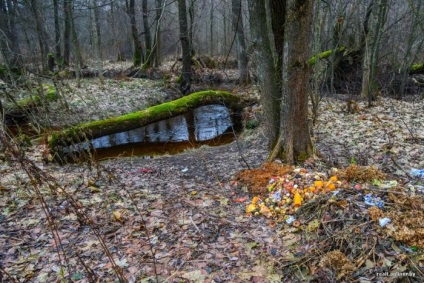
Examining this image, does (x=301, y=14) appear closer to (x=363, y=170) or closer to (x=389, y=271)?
(x=363, y=170)

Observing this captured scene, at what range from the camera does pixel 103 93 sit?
12289mm

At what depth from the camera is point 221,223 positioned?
3.61 meters

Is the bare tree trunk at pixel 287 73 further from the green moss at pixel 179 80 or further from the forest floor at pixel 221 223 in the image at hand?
the green moss at pixel 179 80

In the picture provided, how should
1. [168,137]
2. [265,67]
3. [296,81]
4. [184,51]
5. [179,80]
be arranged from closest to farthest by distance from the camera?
[296,81] → [265,67] → [168,137] → [184,51] → [179,80]

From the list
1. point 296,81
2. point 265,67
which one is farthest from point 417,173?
point 265,67

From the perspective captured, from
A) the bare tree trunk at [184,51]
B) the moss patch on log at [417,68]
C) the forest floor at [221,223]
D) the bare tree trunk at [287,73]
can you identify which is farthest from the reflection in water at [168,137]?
the moss patch on log at [417,68]

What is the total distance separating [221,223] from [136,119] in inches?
218

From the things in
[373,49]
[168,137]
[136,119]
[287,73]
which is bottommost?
[168,137]

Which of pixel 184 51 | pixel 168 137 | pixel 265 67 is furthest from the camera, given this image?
pixel 184 51

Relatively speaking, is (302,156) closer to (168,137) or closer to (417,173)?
(417,173)

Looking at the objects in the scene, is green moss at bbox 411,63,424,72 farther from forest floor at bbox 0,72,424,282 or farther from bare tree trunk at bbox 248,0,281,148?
bare tree trunk at bbox 248,0,281,148

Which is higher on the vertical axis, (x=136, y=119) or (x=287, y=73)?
(x=287, y=73)

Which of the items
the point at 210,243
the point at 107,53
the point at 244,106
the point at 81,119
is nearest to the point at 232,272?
the point at 210,243

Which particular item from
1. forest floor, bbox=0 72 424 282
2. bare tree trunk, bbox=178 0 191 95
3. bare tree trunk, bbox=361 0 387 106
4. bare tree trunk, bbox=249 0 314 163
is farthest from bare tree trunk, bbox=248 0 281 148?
bare tree trunk, bbox=178 0 191 95
